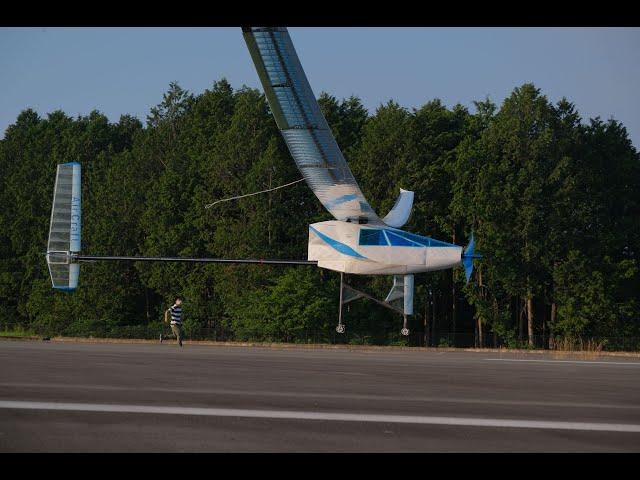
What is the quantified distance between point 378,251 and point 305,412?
1933cm

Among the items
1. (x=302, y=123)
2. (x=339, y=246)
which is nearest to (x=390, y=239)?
(x=339, y=246)

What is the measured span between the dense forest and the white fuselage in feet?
71.4

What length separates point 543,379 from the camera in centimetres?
1360

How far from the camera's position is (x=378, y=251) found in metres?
27.6

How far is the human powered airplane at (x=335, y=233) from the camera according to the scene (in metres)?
24.3

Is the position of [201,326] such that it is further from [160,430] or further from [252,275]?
[160,430]

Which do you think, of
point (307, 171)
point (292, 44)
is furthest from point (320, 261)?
point (292, 44)

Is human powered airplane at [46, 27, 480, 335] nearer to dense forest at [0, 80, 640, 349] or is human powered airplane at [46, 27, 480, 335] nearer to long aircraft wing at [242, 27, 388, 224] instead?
long aircraft wing at [242, 27, 388, 224]

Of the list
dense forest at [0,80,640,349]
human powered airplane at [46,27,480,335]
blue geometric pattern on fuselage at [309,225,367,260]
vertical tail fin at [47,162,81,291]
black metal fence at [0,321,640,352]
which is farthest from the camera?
dense forest at [0,80,640,349]

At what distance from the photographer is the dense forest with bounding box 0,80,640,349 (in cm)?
5188

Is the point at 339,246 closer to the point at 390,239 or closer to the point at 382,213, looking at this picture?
the point at 390,239

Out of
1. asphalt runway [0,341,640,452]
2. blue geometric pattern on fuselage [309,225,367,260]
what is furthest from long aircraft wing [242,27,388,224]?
asphalt runway [0,341,640,452]
